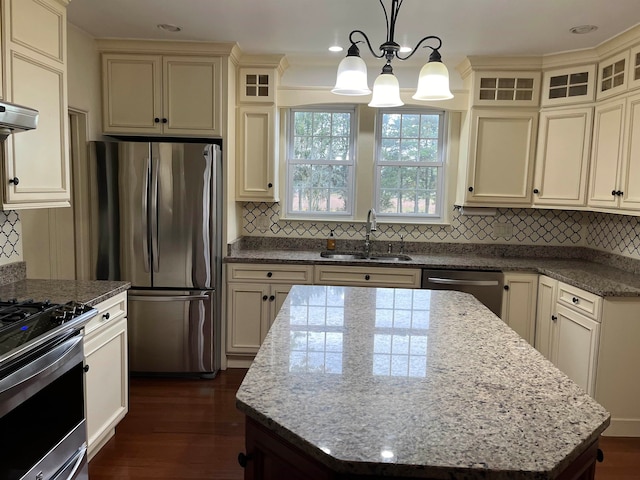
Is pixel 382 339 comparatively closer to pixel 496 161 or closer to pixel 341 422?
pixel 341 422

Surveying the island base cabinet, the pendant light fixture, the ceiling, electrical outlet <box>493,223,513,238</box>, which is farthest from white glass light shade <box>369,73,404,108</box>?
electrical outlet <box>493,223,513,238</box>

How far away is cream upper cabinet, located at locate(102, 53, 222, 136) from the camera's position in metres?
3.41

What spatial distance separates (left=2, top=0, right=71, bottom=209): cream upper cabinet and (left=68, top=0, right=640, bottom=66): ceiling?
50 centimetres

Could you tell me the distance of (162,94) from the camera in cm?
344

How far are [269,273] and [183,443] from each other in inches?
55.0

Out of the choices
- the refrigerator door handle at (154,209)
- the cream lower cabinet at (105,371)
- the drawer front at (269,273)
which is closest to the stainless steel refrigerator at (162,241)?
the refrigerator door handle at (154,209)

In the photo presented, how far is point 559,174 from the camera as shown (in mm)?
3527

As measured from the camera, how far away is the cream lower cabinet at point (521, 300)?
3.51 meters

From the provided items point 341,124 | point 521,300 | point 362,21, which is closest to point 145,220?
point 341,124

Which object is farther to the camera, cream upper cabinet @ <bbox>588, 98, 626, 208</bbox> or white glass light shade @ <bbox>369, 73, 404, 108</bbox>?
cream upper cabinet @ <bbox>588, 98, 626, 208</bbox>

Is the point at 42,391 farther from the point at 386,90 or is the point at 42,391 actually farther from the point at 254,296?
the point at 254,296

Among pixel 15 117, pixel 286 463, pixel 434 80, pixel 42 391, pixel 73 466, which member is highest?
pixel 434 80

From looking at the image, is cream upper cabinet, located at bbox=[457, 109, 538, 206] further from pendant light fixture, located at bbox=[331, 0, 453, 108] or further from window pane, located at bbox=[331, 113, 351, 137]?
pendant light fixture, located at bbox=[331, 0, 453, 108]

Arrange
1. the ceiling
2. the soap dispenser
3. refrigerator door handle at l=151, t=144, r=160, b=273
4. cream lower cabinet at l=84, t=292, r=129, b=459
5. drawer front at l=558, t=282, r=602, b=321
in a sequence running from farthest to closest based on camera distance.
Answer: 1. the soap dispenser
2. refrigerator door handle at l=151, t=144, r=160, b=273
3. drawer front at l=558, t=282, r=602, b=321
4. the ceiling
5. cream lower cabinet at l=84, t=292, r=129, b=459
